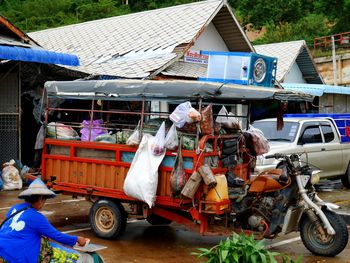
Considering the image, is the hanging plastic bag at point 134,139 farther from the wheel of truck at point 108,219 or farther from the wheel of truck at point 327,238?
the wheel of truck at point 327,238

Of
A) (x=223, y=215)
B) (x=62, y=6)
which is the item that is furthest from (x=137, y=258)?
(x=62, y=6)

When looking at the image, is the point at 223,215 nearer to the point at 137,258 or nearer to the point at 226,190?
the point at 226,190

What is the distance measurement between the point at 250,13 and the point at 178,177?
3991cm

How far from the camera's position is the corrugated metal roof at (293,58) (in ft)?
72.0

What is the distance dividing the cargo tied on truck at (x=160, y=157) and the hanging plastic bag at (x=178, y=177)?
13mm

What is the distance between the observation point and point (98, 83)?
8156 mm

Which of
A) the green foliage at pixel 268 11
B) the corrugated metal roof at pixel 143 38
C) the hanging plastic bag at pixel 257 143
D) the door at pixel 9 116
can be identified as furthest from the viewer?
the green foliage at pixel 268 11

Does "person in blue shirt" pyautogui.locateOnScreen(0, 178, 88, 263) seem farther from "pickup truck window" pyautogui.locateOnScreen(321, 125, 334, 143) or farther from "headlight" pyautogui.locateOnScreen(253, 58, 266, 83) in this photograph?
"pickup truck window" pyautogui.locateOnScreen(321, 125, 334, 143)

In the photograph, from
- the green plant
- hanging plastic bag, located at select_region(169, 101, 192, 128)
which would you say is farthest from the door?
the green plant

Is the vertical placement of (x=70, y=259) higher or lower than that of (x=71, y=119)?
lower

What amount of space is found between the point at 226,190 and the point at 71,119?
32.4ft

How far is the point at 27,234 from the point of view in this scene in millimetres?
4637

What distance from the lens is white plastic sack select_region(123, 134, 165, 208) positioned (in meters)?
7.25

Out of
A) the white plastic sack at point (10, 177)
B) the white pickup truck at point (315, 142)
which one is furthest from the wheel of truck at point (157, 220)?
the white plastic sack at point (10, 177)
